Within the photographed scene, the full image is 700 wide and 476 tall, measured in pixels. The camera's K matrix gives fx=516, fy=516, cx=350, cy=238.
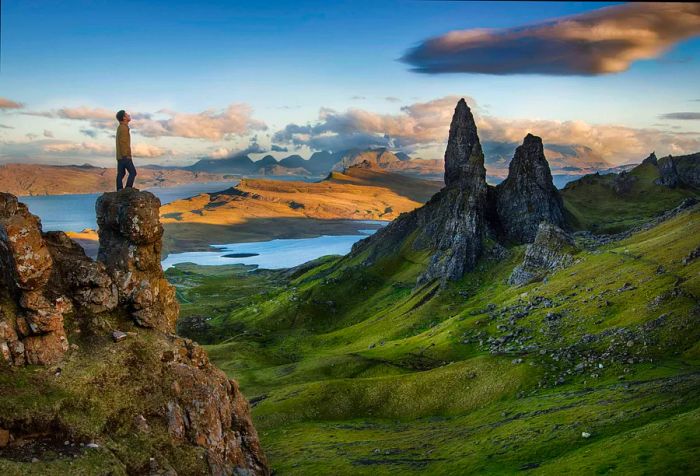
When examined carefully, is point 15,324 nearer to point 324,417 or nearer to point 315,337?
point 324,417

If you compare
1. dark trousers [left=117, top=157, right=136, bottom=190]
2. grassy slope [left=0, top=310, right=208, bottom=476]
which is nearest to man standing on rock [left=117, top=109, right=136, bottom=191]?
dark trousers [left=117, top=157, right=136, bottom=190]

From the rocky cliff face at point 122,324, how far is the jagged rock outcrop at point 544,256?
12164 cm

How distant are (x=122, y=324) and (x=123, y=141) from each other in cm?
1955

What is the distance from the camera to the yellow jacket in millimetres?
54219

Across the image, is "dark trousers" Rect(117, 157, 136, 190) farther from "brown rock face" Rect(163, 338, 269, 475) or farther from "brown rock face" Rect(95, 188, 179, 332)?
"brown rock face" Rect(163, 338, 269, 475)

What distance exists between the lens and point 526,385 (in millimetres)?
95375

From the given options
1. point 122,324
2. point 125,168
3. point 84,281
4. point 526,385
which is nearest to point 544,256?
point 526,385

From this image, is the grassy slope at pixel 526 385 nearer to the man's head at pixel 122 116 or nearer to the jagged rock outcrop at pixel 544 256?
the jagged rock outcrop at pixel 544 256

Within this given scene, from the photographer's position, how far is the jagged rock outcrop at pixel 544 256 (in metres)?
159

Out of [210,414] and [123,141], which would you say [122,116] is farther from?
[210,414]

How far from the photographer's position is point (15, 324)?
1813 inches

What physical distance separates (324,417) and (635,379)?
59740mm

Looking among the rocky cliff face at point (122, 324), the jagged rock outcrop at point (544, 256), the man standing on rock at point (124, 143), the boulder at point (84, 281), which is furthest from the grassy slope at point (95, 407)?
the jagged rock outcrop at point (544, 256)

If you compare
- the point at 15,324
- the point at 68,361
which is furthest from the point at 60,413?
the point at 15,324
